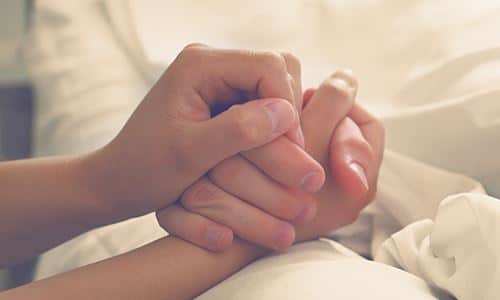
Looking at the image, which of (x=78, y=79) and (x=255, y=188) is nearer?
(x=255, y=188)

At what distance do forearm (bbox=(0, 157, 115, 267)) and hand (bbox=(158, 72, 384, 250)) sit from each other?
0.30ft

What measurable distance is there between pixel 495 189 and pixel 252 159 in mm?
290

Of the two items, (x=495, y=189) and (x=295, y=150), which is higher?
(x=295, y=150)

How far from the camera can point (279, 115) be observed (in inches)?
24.4

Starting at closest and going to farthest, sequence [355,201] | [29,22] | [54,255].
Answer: [355,201], [54,255], [29,22]

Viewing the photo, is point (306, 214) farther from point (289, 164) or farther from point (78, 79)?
point (78, 79)

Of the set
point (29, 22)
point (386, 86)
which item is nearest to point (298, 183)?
point (386, 86)

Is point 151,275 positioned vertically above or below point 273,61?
below

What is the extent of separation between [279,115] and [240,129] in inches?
1.5

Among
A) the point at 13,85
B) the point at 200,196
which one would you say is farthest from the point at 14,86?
the point at 200,196

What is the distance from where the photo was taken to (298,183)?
637 millimetres

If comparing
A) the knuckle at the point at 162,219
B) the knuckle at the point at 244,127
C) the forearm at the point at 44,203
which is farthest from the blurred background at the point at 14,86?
the knuckle at the point at 244,127

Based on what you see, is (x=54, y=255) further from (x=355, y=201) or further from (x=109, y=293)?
(x=355, y=201)

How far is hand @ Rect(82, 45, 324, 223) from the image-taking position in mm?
619
